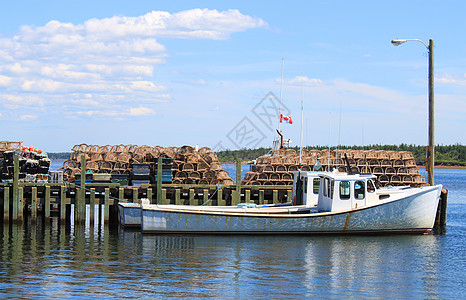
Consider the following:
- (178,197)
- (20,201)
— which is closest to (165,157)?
(178,197)

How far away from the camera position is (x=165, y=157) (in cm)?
2938

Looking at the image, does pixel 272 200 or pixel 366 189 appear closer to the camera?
pixel 366 189

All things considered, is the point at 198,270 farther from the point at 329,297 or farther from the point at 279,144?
the point at 279,144

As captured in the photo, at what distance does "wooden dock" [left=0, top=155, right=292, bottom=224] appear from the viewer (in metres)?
24.2

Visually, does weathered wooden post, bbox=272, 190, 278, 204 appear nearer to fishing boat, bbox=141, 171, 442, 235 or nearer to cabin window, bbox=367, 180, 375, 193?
fishing boat, bbox=141, 171, 442, 235

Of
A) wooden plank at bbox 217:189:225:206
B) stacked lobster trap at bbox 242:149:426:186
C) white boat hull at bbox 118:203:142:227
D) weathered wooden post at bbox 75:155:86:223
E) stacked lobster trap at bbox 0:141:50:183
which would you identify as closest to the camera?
white boat hull at bbox 118:203:142:227

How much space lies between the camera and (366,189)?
72.7 feet

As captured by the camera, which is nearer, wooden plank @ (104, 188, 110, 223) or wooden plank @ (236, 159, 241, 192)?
wooden plank @ (236, 159, 241, 192)

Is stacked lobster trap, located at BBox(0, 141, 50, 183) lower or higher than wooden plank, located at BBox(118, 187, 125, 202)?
higher

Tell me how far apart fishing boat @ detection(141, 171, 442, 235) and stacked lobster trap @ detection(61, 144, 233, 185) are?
5952mm

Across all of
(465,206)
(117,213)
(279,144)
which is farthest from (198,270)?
Result: (465,206)

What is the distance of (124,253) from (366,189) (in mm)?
9135

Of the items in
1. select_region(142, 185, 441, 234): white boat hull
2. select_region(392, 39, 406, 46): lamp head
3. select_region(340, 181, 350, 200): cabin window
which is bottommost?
select_region(142, 185, 441, 234): white boat hull

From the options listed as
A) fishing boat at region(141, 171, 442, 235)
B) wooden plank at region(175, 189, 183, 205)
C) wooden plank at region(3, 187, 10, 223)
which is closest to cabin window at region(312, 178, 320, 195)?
fishing boat at region(141, 171, 442, 235)
